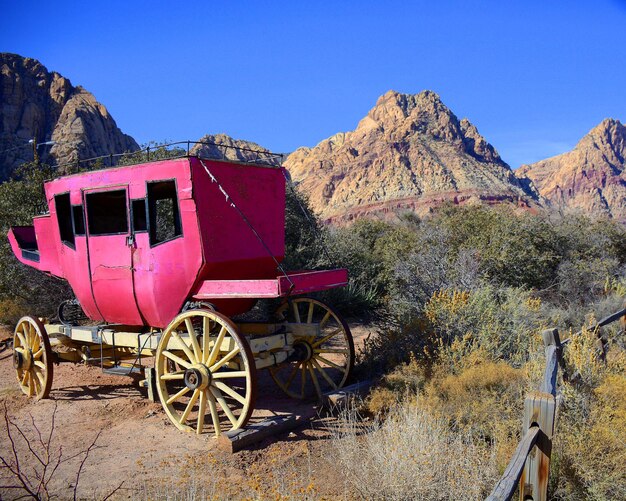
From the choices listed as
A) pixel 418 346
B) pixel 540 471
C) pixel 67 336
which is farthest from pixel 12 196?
pixel 540 471

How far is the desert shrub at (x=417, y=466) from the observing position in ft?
11.8

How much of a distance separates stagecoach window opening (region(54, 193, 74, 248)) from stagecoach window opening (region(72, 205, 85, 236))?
0.21 m

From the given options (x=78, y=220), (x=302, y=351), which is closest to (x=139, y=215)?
(x=78, y=220)

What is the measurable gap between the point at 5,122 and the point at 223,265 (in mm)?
68300

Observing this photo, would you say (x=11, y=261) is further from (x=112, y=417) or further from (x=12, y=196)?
(x=112, y=417)

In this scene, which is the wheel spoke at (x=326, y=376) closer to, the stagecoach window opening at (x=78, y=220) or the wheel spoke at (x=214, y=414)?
the wheel spoke at (x=214, y=414)

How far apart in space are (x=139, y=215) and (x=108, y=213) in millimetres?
1531

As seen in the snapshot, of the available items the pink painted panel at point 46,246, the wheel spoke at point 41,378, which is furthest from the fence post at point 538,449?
the pink painted panel at point 46,246

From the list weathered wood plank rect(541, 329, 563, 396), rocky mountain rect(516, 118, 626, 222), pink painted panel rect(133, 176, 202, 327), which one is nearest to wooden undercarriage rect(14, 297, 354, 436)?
pink painted panel rect(133, 176, 202, 327)

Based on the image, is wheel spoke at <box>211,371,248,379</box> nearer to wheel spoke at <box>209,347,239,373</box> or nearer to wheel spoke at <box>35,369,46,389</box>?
wheel spoke at <box>209,347,239,373</box>

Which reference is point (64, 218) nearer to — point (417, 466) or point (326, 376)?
point (326, 376)

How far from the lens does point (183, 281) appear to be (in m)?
5.51

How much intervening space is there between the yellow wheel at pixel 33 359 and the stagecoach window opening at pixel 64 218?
1178mm

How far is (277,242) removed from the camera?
252 inches
